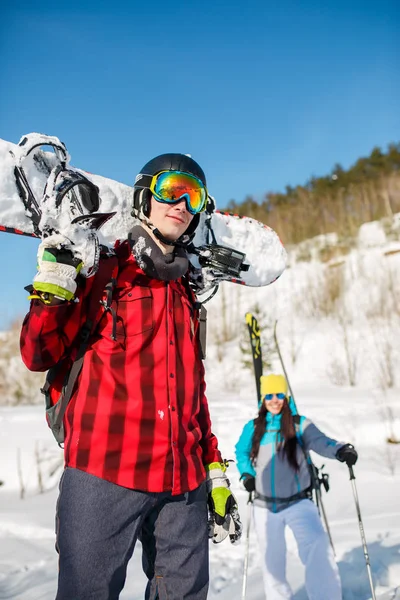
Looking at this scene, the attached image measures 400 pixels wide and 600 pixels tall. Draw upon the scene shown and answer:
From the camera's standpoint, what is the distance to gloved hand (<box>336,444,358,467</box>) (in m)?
3.24

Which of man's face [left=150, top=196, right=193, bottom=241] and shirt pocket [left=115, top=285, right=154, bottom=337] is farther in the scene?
man's face [left=150, top=196, right=193, bottom=241]

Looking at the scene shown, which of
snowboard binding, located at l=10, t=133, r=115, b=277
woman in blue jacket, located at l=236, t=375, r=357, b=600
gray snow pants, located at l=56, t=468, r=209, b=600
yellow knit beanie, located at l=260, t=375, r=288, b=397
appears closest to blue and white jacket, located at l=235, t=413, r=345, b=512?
woman in blue jacket, located at l=236, t=375, r=357, b=600

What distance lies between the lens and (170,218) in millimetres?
1646

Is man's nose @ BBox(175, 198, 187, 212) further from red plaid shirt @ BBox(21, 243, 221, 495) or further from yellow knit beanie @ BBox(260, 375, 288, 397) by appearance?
yellow knit beanie @ BBox(260, 375, 288, 397)

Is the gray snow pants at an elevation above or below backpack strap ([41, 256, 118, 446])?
below

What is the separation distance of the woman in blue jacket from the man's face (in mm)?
2447

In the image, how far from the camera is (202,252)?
1.87 metres

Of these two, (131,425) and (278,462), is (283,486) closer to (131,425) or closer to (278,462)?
(278,462)

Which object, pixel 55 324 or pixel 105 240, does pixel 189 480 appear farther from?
pixel 105 240

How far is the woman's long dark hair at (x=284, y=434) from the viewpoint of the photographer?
3537mm

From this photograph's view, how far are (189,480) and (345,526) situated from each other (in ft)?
13.8

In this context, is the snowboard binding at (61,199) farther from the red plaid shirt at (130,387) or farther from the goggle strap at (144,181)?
the goggle strap at (144,181)

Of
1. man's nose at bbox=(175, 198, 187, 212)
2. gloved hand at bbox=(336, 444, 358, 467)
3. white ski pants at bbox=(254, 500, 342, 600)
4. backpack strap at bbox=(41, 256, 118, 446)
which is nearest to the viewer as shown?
backpack strap at bbox=(41, 256, 118, 446)

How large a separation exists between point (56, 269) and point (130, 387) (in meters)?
0.42
